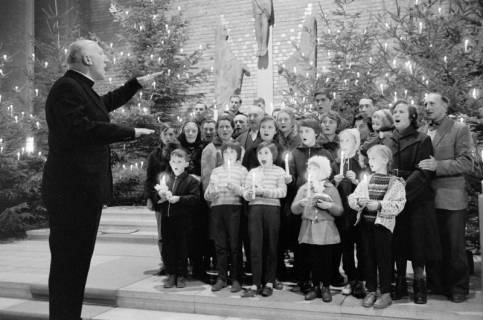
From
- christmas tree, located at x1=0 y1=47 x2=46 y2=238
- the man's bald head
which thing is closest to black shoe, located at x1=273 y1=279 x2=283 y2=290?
the man's bald head

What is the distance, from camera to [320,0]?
923 cm

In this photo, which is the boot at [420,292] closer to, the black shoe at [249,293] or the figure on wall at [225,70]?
the black shoe at [249,293]

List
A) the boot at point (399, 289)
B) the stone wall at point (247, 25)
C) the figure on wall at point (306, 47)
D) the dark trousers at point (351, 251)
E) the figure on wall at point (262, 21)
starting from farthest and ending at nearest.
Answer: the stone wall at point (247, 25), the figure on wall at point (262, 21), the figure on wall at point (306, 47), the dark trousers at point (351, 251), the boot at point (399, 289)

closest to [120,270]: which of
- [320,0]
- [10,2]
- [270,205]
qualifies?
[270,205]

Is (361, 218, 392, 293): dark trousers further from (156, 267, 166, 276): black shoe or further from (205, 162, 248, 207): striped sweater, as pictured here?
(156, 267, 166, 276): black shoe

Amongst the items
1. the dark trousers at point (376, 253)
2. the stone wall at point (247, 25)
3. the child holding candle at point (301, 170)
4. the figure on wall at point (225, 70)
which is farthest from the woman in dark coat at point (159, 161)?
the stone wall at point (247, 25)

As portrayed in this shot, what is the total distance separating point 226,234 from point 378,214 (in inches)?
52.6

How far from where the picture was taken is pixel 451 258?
366 cm

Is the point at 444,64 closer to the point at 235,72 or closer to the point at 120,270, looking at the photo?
the point at 120,270

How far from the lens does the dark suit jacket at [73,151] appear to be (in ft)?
8.29

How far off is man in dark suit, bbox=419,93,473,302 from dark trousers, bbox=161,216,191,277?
2098 millimetres

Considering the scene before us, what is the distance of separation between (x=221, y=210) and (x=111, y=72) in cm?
803

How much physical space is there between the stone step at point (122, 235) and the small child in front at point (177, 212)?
2.35m

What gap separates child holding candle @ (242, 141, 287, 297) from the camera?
386 cm
